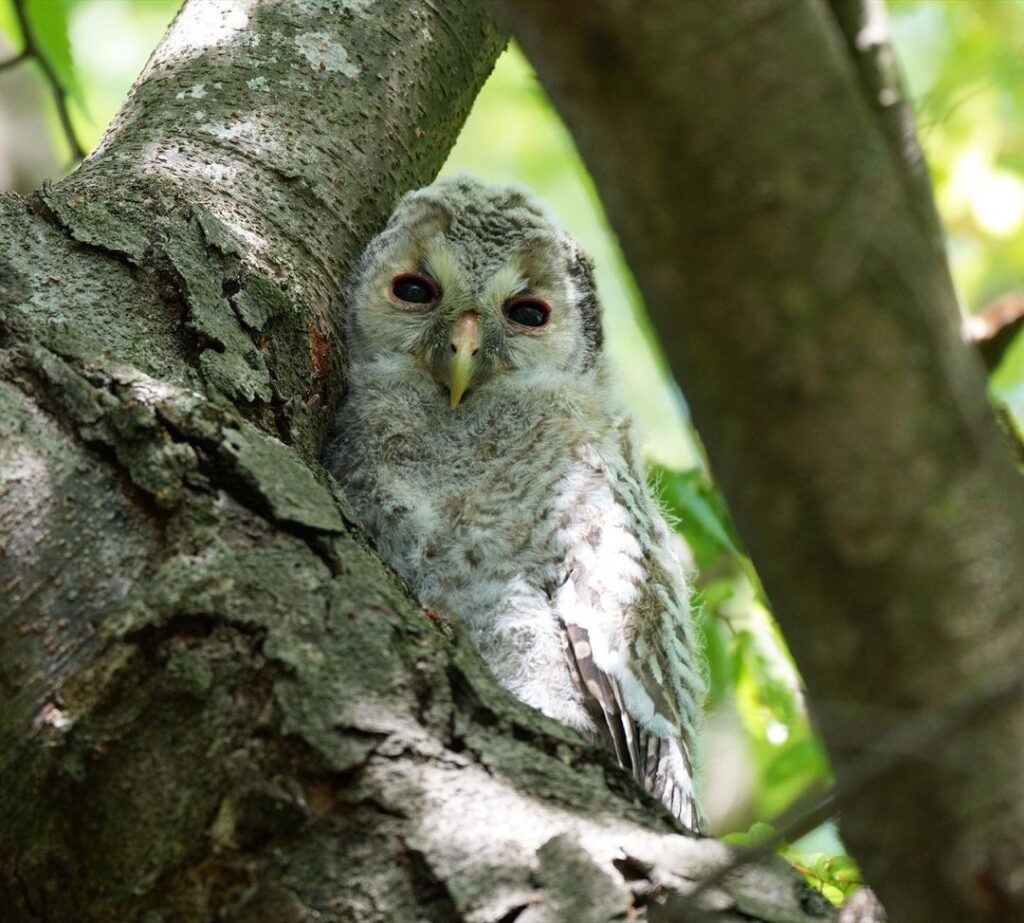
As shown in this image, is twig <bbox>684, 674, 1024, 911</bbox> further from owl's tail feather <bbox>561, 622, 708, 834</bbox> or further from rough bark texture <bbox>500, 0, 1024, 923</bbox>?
owl's tail feather <bbox>561, 622, 708, 834</bbox>

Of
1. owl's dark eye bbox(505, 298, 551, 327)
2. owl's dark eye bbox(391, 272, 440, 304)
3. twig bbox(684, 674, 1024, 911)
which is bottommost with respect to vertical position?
twig bbox(684, 674, 1024, 911)

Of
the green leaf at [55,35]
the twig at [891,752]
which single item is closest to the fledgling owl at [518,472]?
the green leaf at [55,35]

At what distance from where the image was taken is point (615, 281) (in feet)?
21.9

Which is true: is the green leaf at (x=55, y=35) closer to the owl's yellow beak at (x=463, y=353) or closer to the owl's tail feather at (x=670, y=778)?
the owl's yellow beak at (x=463, y=353)

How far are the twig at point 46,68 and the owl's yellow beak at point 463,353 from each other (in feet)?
4.42

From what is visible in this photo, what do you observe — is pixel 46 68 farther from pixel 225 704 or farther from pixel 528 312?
pixel 225 704

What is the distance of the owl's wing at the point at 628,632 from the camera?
3016 mm

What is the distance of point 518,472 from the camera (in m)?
3.36

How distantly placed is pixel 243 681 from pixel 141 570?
27 centimetres

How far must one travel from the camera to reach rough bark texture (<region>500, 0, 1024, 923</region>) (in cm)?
111

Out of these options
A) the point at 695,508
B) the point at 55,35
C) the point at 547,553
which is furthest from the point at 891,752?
the point at 55,35

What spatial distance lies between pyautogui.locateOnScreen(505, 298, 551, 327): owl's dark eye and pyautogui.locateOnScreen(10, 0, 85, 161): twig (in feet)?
4.72

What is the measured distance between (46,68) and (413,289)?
4.38 ft

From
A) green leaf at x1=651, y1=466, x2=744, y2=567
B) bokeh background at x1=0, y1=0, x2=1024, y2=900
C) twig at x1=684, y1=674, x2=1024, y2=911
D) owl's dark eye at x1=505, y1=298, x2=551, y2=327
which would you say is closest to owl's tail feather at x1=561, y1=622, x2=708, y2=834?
bokeh background at x1=0, y1=0, x2=1024, y2=900
